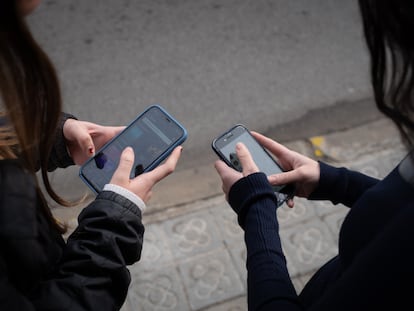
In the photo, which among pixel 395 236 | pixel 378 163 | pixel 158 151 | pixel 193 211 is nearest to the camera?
pixel 395 236

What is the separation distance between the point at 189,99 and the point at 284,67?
710 mm

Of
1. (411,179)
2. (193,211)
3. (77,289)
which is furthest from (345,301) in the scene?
(193,211)

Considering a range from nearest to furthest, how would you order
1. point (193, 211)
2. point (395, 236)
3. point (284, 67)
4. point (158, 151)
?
point (395, 236), point (158, 151), point (193, 211), point (284, 67)

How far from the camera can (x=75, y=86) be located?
3.04 m

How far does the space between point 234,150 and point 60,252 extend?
703mm

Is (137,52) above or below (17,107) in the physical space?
below

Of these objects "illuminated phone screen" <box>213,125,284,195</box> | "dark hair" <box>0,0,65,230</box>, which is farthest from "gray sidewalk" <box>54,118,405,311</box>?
"dark hair" <box>0,0,65,230</box>

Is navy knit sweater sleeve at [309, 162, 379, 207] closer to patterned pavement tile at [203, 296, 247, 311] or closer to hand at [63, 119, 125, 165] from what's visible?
hand at [63, 119, 125, 165]

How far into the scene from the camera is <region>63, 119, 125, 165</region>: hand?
1.43 m

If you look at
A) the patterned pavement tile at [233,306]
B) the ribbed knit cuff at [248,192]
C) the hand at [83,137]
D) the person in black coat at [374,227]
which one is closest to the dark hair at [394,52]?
the person in black coat at [374,227]

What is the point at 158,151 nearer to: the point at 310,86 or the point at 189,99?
the point at 189,99

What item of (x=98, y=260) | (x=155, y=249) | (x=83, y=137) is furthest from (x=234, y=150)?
(x=155, y=249)

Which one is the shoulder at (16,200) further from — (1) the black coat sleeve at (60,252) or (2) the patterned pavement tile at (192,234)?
(2) the patterned pavement tile at (192,234)

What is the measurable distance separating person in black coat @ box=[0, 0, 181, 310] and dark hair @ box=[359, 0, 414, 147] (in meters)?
0.61
